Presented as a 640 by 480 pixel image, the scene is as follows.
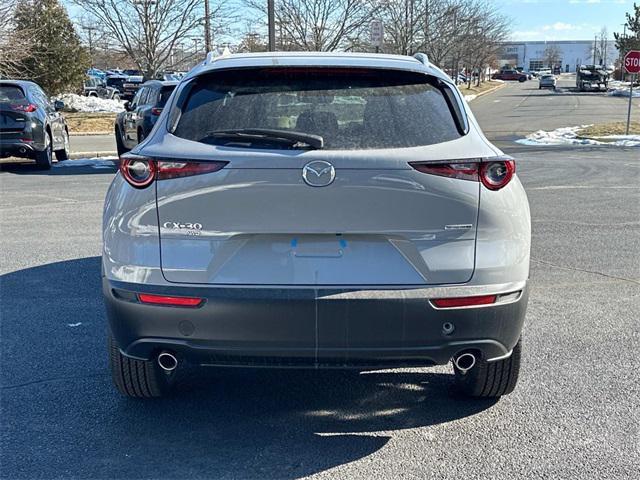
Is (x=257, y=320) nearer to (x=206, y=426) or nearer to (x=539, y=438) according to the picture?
(x=206, y=426)

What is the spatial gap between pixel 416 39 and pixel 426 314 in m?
28.7

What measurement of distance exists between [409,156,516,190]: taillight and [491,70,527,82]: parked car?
111 meters

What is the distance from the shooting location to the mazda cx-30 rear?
9.93 feet

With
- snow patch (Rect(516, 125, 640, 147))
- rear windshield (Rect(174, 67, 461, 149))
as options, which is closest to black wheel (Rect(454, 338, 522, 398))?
rear windshield (Rect(174, 67, 461, 149))

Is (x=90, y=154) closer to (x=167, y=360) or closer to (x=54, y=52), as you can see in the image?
(x=167, y=360)

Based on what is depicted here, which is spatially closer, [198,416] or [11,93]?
[198,416]

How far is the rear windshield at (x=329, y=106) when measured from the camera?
322 cm

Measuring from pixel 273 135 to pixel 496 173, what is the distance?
101 cm

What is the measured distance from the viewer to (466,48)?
46906 millimetres

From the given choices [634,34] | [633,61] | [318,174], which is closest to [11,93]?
[318,174]

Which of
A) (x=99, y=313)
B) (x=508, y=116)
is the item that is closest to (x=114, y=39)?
(x=508, y=116)

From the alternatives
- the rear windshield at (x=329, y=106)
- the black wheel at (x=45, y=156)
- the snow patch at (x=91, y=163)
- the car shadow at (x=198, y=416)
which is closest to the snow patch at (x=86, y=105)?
the snow patch at (x=91, y=163)

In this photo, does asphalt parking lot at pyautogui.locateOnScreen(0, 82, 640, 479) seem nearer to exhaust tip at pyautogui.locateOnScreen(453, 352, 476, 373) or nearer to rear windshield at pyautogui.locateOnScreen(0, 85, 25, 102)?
exhaust tip at pyautogui.locateOnScreen(453, 352, 476, 373)

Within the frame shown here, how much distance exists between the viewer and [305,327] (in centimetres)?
307
